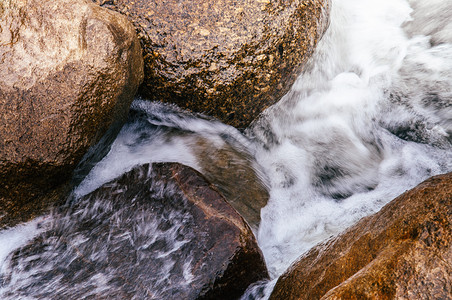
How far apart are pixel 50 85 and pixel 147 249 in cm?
131

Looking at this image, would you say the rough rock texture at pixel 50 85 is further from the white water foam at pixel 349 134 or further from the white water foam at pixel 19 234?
the white water foam at pixel 349 134

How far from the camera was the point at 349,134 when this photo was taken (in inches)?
151

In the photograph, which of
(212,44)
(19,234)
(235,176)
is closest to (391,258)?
(235,176)

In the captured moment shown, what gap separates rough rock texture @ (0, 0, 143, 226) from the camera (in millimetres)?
2414

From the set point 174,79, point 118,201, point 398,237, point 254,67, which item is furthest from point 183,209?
point 398,237

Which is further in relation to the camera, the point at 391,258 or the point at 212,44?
the point at 212,44

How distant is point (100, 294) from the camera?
2434 mm

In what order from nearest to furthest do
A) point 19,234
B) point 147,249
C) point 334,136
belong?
point 147,249 → point 19,234 → point 334,136

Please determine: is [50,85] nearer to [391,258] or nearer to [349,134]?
[391,258]

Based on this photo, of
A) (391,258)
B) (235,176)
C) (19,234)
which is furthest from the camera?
(235,176)

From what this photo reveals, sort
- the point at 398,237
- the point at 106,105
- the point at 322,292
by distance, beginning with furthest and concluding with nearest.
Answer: the point at 106,105 → the point at 322,292 → the point at 398,237

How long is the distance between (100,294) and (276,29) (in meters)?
2.37

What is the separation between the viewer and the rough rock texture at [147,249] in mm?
2475

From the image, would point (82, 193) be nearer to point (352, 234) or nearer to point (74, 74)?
point (74, 74)
